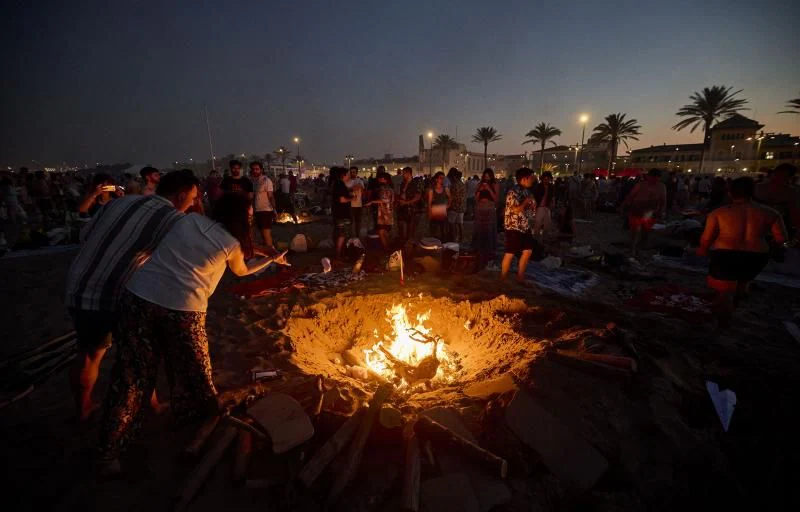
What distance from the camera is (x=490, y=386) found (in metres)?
3.23

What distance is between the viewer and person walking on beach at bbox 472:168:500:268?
6.59 meters

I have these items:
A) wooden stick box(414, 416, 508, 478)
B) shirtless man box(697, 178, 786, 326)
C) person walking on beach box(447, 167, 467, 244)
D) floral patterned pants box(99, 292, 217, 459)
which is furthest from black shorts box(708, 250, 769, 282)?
floral patterned pants box(99, 292, 217, 459)

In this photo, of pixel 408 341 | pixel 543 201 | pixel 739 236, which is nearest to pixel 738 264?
pixel 739 236

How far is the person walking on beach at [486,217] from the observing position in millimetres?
6594

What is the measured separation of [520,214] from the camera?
18.6 feet

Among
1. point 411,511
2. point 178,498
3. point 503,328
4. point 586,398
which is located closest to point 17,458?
point 178,498

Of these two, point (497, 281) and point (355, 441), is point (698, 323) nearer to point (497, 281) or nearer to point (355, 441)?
point (497, 281)

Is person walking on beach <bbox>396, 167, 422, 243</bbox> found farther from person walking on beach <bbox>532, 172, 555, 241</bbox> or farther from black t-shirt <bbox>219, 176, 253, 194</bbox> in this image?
black t-shirt <bbox>219, 176, 253, 194</bbox>

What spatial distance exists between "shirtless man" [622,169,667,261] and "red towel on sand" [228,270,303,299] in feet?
24.5

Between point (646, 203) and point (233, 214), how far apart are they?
8632 mm

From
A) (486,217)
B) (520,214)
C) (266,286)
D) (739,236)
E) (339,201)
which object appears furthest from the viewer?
Result: (339,201)

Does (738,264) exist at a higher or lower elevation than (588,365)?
higher

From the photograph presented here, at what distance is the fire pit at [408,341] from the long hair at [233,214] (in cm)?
187

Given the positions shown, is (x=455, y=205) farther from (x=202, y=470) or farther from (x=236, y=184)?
(x=202, y=470)
